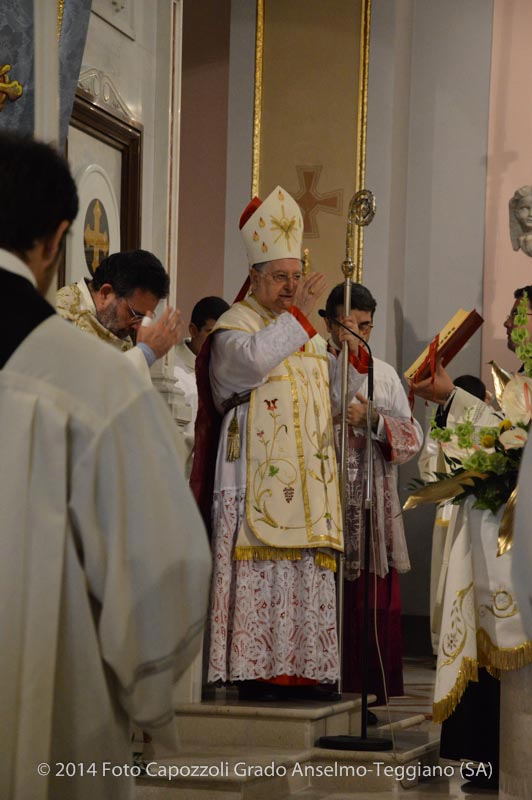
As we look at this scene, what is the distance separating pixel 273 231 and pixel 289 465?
1056 mm

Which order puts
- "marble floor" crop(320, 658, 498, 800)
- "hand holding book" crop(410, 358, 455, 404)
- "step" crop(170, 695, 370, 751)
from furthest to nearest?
"hand holding book" crop(410, 358, 455, 404)
"step" crop(170, 695, 370, 751)
"marble floor" crop(320, 658, 498, 800)

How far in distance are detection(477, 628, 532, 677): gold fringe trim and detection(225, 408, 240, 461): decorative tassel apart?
1539 mm

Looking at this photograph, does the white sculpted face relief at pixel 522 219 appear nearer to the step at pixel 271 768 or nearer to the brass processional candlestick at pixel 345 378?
the brass processional candlestick at pixel 345 378

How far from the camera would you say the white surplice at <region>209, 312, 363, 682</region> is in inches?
206

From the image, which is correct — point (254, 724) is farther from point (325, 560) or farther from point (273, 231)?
point (273, 231)

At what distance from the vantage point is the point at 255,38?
912 centimetres

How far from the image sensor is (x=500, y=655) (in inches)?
162

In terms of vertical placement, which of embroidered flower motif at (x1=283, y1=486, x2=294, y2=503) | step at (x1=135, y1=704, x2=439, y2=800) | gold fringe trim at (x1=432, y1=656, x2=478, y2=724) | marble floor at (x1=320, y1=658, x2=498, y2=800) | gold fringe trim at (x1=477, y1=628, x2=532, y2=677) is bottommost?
marble floor at (x1=320, y1=658, x2=498, y2=800)

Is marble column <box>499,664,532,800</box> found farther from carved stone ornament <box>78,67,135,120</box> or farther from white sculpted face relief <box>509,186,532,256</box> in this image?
white sculpted face relief <box>509,186,532,256</box>

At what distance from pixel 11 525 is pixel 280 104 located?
7475mm

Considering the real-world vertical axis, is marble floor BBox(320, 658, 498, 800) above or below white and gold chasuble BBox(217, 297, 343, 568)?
below

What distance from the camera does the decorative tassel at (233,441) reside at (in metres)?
5.45

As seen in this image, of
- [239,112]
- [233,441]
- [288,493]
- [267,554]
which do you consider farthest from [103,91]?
[239,112]

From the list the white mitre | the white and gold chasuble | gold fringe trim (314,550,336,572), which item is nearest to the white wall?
the white mitre
